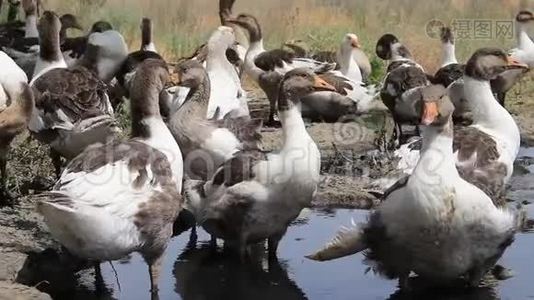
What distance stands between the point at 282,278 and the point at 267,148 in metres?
4.27

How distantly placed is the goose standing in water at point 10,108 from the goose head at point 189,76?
4.04 ft

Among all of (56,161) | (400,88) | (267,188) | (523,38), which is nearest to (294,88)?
(267,188)

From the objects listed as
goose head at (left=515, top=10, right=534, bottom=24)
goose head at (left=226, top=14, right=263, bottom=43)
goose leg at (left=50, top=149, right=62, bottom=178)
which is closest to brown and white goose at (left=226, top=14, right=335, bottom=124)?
goose head at (left=226, top=14, right=263, bottom=43)

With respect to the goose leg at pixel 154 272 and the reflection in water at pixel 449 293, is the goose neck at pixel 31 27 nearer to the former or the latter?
the goose leg at pixel 154 272

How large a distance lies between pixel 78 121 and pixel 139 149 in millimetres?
1914

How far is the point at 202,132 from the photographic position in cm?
920

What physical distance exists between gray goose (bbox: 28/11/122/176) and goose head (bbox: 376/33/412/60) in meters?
6.61

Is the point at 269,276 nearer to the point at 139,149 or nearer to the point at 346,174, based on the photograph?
the point at 139,149

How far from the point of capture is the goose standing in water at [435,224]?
711cm

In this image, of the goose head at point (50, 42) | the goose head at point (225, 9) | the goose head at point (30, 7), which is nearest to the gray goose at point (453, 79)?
the goose head at point (225, 9)

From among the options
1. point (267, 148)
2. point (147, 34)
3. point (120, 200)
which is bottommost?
point (267, 148)

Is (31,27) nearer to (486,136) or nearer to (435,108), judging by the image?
(486,136)

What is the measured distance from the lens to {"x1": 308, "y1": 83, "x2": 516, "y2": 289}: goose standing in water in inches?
280

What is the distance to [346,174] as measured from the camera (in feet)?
36.6
